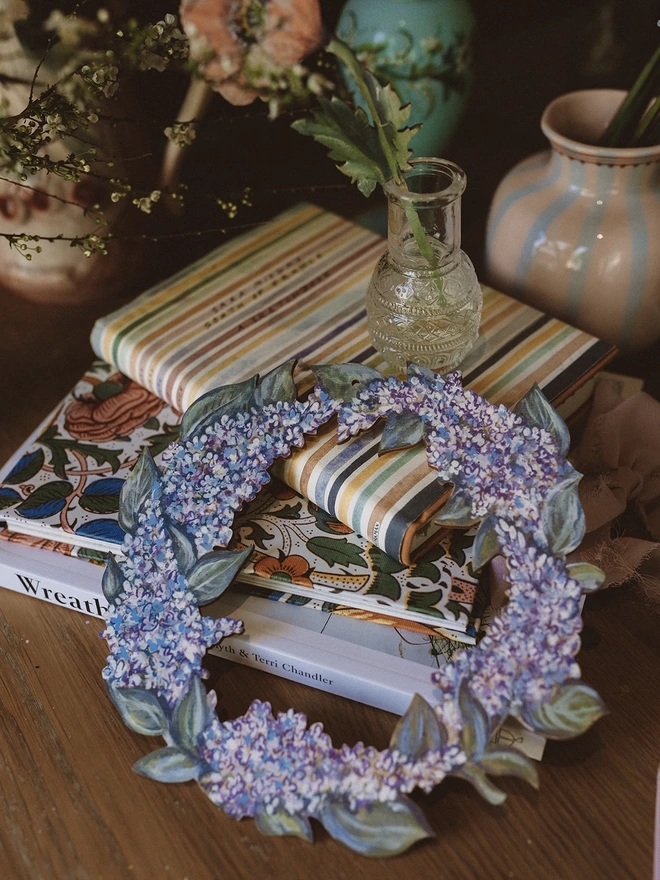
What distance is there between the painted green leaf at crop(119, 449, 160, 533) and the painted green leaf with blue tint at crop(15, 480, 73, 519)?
6 cm

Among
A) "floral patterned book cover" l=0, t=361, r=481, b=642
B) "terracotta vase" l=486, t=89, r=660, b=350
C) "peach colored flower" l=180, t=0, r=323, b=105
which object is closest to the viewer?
"peach colored flower" l=180, t=0, r=323, b=105

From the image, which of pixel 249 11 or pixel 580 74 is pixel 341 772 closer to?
pixel 249 11

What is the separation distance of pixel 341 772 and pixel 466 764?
65mm

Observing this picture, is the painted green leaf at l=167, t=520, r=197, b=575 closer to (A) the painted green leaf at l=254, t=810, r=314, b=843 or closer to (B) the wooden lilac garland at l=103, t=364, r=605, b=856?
(B) the wooden lilac garland at l=103, t=364, r=605, b=856

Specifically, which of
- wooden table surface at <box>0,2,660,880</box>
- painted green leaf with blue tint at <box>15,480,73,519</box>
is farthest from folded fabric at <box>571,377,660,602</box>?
painted green leaf with blue tint at <box>15,480,73,519</box>

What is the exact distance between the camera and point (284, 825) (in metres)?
0.44

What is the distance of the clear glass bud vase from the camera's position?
543 mm

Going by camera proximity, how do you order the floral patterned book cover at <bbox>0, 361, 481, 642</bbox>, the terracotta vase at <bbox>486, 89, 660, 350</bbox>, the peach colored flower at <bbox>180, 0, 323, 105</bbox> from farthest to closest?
the terracotta vase at <bbox>486, 89, 660, 350</bbox>, the floral patterned book cover at <bbox>0, 361, 481, 642</bbox>, the peach colored flower at <bbox>180, 0, 323, 105</bbox>

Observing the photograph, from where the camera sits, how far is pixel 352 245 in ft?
2.44

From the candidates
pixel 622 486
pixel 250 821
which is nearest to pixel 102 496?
pixel 250 821

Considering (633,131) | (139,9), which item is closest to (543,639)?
(633,131)

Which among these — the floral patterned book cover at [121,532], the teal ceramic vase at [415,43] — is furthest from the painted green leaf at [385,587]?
the teal ceramic vase at [415,43]

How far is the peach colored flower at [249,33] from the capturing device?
0.41m

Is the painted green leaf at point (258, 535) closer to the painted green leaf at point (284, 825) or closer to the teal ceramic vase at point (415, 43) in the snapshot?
the painted green leaf at point (284, 825)
